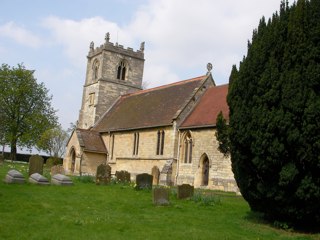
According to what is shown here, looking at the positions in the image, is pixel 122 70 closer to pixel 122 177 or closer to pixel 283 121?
pixel 122 177

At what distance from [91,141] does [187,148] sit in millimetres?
9695

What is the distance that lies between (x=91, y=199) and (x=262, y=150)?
630 centimetres

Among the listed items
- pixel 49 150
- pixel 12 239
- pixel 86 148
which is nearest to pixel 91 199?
pixel 12 239

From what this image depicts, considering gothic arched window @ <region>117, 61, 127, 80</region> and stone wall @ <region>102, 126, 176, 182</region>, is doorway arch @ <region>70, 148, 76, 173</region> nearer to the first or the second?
stone wall @ <region>102, 126, 176, 182</region>

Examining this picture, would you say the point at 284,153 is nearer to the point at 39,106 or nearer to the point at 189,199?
the point at 189,199

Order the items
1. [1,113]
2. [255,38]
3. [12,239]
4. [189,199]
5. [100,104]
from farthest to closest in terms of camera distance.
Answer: [1,113] < [100,104] < [189,199] < [255,38] < [12,239]

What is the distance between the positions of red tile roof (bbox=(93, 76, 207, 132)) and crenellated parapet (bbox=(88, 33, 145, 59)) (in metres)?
4.94

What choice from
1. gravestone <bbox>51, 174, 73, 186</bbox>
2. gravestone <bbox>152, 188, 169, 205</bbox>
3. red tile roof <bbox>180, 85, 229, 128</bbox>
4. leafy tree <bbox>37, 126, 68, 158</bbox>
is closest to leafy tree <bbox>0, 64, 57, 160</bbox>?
leafy tree <bbox>37, 126, 68, 158</bbox>

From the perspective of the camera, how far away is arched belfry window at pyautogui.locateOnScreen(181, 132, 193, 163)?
2491cm

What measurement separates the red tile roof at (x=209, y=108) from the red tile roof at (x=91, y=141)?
8688 mm

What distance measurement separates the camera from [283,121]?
381 inches

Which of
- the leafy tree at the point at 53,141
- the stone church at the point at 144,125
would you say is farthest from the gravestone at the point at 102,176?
the leafy tree at the point at 53,141

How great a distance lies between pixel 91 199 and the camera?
1367 centimetres

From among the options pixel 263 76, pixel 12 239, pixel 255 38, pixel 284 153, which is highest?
pixel 255 38
